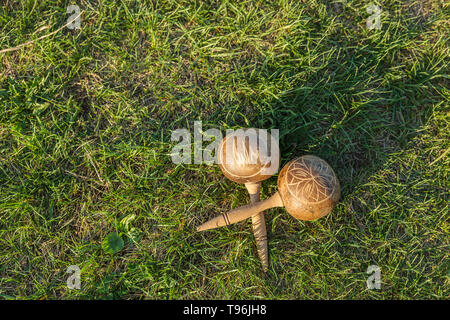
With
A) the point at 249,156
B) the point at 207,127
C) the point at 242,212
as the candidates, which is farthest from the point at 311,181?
the point at 207,127

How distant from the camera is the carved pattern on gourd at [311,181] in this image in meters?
2.16

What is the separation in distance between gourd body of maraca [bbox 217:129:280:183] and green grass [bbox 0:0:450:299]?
0.39 metres

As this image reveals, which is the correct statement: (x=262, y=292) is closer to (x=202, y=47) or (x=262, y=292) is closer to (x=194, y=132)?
(x=194, y=132)

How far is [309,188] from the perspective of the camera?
7.10ft

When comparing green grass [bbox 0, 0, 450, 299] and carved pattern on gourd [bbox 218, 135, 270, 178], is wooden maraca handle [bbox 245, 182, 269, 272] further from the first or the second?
carved pattern on gourd [bbox 218, 135, 270, 178]

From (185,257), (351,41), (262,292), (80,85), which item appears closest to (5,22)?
(80,85)

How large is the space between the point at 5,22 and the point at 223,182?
2426 mm

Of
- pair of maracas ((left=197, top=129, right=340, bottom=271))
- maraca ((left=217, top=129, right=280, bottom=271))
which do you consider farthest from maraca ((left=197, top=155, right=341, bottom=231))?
maraca ((left=217, top=129, right=280, bottom=271))

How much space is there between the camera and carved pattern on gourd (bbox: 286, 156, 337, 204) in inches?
85.1

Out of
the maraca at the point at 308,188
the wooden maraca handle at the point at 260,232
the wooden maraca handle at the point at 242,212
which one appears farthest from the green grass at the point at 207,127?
the maraca at the point at 308,188

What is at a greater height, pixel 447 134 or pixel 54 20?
pixel 54 20

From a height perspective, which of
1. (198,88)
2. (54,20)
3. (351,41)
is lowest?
(198,88)

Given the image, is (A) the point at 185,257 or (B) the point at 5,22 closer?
(A) the point at 185,257

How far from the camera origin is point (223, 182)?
265 centimetres
